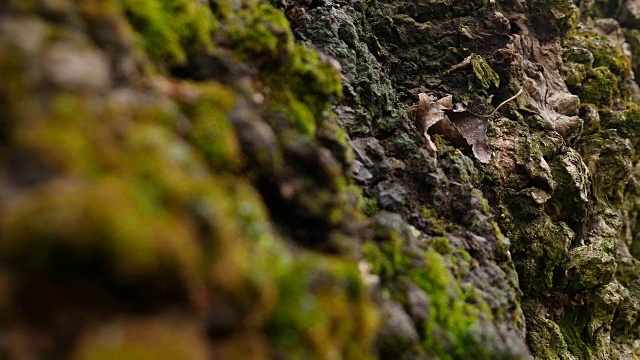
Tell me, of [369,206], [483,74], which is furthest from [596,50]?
[369,206]

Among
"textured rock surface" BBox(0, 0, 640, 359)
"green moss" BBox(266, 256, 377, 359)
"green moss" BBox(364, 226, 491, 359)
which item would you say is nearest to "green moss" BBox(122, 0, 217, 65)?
"textured rock surface" BBox(0, 0, 640, 359)

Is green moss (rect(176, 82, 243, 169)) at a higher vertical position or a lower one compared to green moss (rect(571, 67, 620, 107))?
higher

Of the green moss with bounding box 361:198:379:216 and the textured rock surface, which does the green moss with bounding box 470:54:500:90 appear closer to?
the textured rock surface

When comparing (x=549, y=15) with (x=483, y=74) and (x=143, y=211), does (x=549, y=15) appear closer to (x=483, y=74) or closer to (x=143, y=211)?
(x=483, y=74)

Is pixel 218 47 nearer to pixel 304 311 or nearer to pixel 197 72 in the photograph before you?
pixel 197 72

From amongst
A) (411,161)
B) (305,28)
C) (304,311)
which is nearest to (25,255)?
(304,311)
